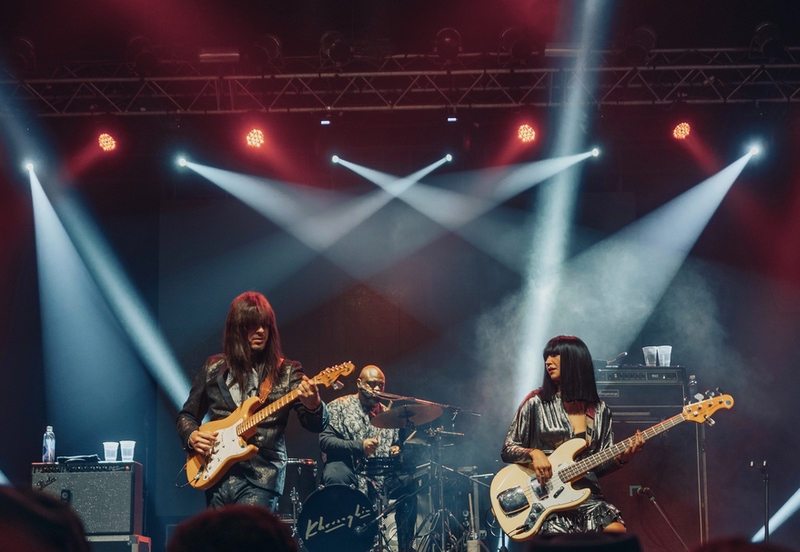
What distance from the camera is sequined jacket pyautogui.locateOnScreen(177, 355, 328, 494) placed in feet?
14.8

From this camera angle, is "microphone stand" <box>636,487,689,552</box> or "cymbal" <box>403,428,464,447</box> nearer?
"cymbal" <box>403,428,464,447</box>

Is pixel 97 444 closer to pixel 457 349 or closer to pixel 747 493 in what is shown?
pixel 457 349

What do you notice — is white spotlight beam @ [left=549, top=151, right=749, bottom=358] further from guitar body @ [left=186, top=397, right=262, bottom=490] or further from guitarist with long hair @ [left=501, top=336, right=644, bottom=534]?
guitar body @ [left=186, top=397, right=262, bottom=490]

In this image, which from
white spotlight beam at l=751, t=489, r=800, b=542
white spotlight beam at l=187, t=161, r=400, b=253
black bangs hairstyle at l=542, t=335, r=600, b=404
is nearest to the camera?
black bangs hairstyle at l=542, t=335, r=600, b=404

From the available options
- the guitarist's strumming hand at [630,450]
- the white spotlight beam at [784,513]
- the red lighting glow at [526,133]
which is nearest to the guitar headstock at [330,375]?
the guitarist's strumming hand at [630,450]

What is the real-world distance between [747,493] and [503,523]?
5680 mm

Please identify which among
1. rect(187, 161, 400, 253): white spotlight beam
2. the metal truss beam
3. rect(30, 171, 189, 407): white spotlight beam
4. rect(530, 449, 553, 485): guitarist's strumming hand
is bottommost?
rect(530, 449, 553, 485): guitarist's strumming hand

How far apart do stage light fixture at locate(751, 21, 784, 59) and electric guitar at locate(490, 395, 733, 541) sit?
4728 millimetres

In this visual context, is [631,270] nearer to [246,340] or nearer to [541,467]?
[541,467]

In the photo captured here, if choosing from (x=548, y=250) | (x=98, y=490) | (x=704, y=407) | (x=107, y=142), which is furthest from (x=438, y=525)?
(x=107, y=142)

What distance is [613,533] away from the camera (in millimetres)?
2119

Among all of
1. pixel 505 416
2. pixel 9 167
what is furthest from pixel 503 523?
pixel 9 167

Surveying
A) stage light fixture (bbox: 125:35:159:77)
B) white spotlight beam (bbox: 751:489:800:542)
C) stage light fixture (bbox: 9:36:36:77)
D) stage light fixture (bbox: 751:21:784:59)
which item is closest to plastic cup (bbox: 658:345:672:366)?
white spotlight beam (bbox: 751:489:800:542)

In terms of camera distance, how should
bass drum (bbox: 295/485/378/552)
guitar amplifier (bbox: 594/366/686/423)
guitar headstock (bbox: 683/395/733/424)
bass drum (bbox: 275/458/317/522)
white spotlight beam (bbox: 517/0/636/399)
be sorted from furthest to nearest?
1. white spotlight beam (bbox: 517/0/636/399)
2. bass drum (bbox: 275/458/317/522)
3. guitar amplifier (bbox: 594/366/686/423)
4. bass drum (bbox: 295/485/378/552)
5. guitar headstock (bbox: 683/395/733/424)
